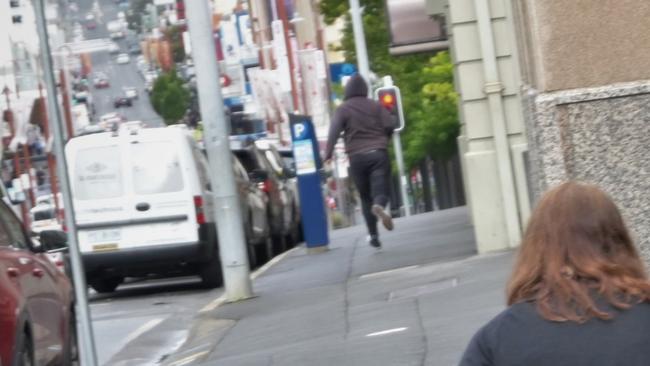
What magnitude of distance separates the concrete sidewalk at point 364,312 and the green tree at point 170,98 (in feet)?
402

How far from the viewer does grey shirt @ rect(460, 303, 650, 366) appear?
344cm

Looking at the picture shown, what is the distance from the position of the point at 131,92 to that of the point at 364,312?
160m

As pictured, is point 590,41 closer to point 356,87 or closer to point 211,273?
point 356,87

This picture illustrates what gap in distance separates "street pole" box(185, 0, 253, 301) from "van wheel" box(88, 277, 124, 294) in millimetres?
5358

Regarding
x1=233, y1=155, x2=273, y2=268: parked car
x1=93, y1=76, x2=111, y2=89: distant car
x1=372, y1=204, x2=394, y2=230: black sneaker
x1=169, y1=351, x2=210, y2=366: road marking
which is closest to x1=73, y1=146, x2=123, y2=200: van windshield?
x1=233, y1=155, x2=273, y2=268: parked car

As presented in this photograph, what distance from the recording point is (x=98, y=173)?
59.9 feet

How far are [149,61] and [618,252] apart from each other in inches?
7031

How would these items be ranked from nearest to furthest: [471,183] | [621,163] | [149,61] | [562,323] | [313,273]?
1. [562,323]
2. [621,163]
3. [471,183]
4. [313,273]
5. [149,61]

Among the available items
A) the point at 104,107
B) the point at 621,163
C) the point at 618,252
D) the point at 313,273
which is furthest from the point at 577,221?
the point at 104,107

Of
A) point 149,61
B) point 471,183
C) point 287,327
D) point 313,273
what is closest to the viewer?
point 287,327

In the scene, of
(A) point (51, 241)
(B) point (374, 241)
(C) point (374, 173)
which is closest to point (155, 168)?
(B) point (374, 241)

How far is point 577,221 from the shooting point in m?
3.56

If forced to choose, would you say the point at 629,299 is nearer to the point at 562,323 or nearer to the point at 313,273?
the point at 562,323

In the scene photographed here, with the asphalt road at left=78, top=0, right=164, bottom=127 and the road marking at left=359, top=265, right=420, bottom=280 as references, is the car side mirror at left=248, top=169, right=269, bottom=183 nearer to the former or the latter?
the road marking at left=359, top=265, right=420, bottom=280
